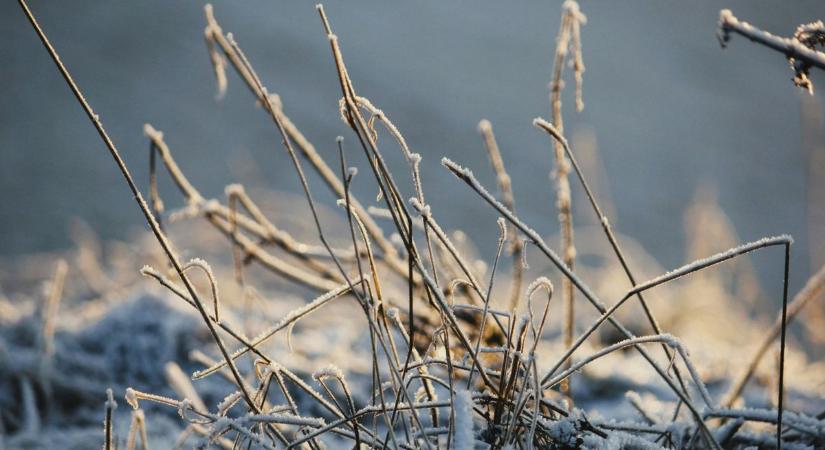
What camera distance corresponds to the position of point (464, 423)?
44cm

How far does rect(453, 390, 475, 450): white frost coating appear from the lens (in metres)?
0.44

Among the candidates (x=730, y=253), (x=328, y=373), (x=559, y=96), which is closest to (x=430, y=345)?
(x=328, y=373)

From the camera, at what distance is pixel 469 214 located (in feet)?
10.8

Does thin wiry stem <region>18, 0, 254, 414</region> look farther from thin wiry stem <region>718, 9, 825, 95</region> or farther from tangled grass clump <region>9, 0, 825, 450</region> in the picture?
thin wiry stem <region>718, 9, 825, 95</region>

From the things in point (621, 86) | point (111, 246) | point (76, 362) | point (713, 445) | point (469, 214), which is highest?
point (621, 86)

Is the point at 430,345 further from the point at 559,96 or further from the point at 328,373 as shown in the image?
the point at 559,96

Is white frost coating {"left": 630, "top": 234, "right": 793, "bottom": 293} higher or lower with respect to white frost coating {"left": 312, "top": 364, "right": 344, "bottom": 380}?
higher

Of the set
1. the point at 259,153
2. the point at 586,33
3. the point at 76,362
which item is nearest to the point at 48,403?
the point at 76,362

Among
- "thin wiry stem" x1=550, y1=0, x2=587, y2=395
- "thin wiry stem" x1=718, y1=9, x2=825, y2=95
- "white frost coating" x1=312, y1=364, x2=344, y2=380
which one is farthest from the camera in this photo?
"thin wiry stem" x1=550, y1=0, x2=587, y2=395

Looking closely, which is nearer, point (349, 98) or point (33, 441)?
point (349, 98)

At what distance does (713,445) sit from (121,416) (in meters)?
0.65

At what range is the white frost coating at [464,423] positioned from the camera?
1.43 feet

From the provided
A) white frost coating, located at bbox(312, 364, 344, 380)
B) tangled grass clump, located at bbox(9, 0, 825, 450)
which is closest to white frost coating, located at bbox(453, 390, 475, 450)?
tangled grass clump, located at bbox(9, 0, 825, 450)

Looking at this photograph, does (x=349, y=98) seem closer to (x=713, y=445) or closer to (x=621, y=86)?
(x=713, y=445)
